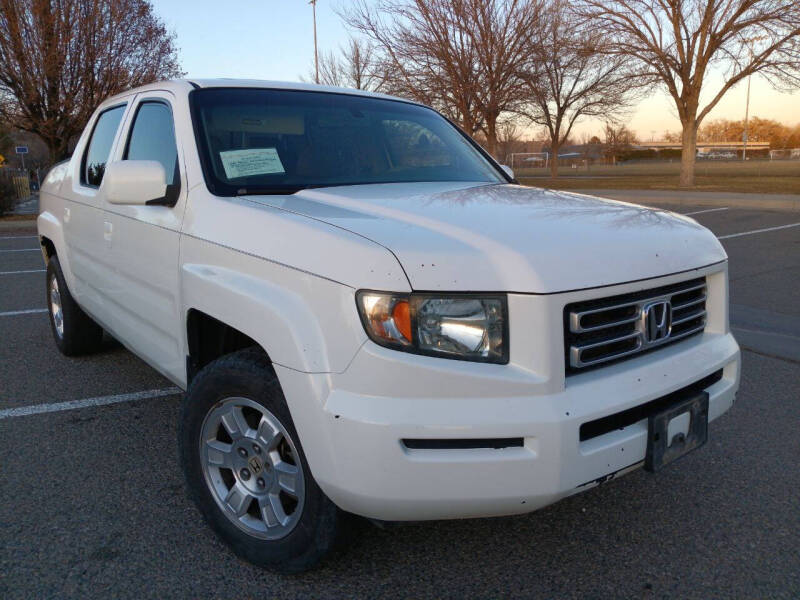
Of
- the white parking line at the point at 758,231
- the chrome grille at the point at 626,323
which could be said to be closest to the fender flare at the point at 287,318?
the chrome grille at the point at 626,323

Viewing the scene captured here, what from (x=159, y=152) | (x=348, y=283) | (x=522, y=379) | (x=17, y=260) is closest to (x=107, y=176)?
(x=159, y=152)

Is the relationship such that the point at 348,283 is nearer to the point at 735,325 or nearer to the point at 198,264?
the point at 198,264

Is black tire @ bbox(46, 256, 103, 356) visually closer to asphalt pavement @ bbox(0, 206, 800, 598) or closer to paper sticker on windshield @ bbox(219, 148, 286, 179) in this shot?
asphalt pavement @ bbox(0, 206, 800, 598)

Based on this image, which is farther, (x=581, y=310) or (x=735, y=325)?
(x=735, y=325)

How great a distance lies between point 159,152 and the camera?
10.9 ft

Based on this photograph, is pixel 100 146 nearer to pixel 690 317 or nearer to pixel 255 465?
pixel 255 465

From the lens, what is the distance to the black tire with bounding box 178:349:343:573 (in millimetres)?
2201

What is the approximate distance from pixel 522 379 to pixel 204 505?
1337 mm

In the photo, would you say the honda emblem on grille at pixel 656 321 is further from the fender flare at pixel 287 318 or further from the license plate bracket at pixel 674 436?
the fender flare at pixel 287 318

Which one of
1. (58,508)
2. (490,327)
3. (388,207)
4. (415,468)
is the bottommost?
(58,508)

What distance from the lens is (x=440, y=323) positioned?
200 centimetres

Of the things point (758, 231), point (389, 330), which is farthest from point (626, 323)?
point (758, 231)

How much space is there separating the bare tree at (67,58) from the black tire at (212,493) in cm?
1848

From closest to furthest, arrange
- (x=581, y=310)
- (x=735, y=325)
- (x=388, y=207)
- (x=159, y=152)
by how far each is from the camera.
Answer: (x=581, y=310) < (x=388, y=207) < (x=159, y=152) < (x=735, y=325)
